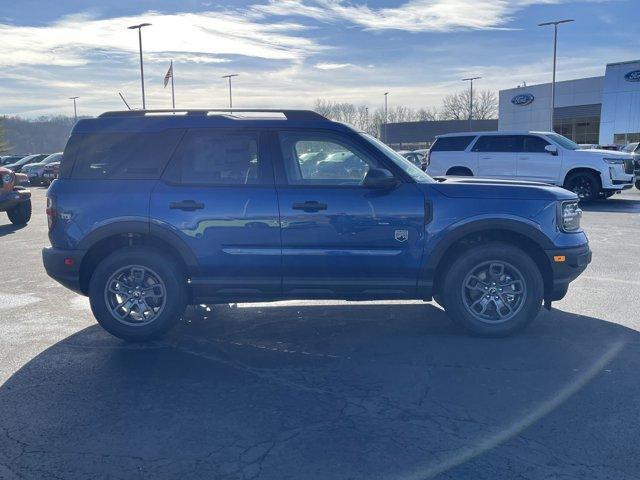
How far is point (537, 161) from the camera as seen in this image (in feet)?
54.3

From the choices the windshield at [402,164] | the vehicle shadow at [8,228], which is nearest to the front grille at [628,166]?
the windshield at [402,164]

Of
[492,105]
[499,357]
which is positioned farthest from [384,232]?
[492,105]

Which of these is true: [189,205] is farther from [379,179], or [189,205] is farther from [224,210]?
[379,179]

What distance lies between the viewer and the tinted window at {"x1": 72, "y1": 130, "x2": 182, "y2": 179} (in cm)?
543

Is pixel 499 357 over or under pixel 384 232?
under

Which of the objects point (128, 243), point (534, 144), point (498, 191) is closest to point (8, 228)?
point (128, 243)

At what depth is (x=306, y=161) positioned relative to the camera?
214 inches

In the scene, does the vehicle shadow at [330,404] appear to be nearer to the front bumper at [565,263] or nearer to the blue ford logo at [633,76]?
the front bumper at [565,263]

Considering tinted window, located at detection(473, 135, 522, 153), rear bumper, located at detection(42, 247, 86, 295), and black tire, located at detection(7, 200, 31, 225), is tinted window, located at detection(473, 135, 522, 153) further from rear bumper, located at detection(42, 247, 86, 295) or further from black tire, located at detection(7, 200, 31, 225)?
rear bumper, located at detection(42, 247, 86, 295)

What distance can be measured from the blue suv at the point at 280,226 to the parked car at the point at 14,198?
8.52 meters

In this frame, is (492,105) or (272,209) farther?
(492,105)

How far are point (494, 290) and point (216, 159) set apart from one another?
275 centimetres

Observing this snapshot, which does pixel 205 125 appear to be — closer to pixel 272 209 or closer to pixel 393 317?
pixel 272 209

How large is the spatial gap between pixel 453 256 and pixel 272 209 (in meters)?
1.67
